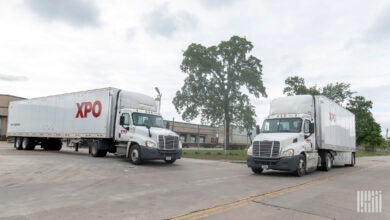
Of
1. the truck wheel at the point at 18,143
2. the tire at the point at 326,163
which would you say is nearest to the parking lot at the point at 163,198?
the tire at the point at 326,163

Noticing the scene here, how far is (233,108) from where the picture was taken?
41.1 m

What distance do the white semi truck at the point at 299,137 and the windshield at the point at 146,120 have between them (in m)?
6.11

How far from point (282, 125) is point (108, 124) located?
990 centimetres

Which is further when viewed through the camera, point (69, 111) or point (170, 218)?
point (69, 111)

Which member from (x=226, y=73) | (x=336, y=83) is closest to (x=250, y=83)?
(x=226, y=73)

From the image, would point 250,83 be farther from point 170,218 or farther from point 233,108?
→ point 170,218

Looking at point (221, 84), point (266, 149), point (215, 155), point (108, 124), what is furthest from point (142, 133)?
point (221, 84)

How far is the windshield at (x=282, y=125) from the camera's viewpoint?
618 inches

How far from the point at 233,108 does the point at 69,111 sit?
2227cm

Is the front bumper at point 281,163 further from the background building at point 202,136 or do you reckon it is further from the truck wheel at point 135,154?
the background building at point 202,136

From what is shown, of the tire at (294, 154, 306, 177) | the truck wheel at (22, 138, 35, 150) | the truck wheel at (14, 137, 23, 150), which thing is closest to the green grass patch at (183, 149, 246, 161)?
the tire at (294, 154, 306, 177)

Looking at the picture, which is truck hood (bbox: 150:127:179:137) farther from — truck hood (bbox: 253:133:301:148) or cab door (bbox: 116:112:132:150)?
truck hood (bbox: 253:133:301:148)

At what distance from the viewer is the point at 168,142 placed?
17797 mm

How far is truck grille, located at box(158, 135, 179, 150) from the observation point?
1751cm
